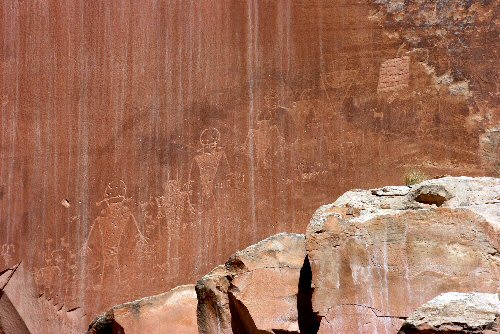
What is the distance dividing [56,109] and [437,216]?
4461 millimetres

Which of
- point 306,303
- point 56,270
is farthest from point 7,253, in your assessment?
point 306,303

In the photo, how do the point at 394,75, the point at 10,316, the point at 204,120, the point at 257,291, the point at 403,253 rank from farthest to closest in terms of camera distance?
the point at 204,120, the point at 394,75, the point at 10,316, the point at 257,291, the point at 403,253

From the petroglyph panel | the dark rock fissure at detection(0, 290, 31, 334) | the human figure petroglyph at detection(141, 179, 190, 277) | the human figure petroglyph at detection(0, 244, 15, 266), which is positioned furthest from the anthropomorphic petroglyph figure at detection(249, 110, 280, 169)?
the dark rock fissure at detection(0, 290, 31, 334)

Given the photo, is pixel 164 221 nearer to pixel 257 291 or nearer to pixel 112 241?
pixel 112 241

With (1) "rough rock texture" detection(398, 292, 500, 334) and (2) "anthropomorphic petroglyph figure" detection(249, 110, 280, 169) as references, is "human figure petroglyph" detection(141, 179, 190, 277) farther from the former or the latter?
(1) "rough rock texture" detection(398, 292, 500, 334)

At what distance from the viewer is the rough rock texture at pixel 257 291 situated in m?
5.05

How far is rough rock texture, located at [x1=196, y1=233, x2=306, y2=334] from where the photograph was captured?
505 cm

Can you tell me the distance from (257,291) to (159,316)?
3.38 ft

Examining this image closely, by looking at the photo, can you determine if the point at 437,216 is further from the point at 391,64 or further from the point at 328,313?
the point at 391,64

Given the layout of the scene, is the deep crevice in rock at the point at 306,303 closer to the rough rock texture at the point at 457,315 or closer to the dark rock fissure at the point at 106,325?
the rough rock texture at the point at 457,315

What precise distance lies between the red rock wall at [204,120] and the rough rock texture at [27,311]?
9 centimetres

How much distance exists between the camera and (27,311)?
7410mm

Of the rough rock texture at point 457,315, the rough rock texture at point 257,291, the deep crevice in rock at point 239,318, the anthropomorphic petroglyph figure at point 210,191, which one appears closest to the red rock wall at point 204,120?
the anthropomorphic petroglyph figure at point 210,191

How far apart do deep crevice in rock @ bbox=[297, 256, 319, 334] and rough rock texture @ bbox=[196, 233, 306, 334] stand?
36 millimetres
